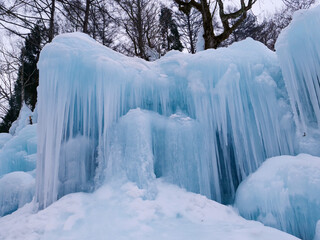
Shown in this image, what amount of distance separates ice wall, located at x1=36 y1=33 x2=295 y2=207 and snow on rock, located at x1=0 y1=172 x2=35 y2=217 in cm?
189

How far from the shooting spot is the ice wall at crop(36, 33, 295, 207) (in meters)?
3.41

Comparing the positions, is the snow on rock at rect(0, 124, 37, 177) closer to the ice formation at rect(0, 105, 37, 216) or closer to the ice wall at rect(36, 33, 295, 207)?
the ice formation at rect(0, 105, 37, 216)

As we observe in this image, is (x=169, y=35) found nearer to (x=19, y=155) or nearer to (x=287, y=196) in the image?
(x=19, y=155)

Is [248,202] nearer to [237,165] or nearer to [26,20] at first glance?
[237,165]

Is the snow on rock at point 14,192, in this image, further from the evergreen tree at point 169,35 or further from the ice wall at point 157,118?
the evergreen tree at point 169,35

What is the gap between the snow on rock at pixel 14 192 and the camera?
4895mm

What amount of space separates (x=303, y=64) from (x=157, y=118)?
2.35 metres

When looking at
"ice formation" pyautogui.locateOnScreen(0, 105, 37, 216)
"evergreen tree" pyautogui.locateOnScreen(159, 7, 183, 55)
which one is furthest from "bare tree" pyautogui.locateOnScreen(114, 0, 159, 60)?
"ice formation" pyautogui.locateOnScreen(0, 105, 37, 216)

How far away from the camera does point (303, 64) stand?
11.5 ft

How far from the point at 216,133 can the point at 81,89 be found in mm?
2336

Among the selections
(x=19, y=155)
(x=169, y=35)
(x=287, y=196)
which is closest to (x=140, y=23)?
(x=169, y=35)

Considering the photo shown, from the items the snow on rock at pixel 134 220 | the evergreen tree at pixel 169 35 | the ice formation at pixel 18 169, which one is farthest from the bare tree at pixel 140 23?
the snow on rock at pixel 134 220

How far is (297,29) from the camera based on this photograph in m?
3.48

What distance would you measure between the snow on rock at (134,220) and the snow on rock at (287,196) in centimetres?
23
